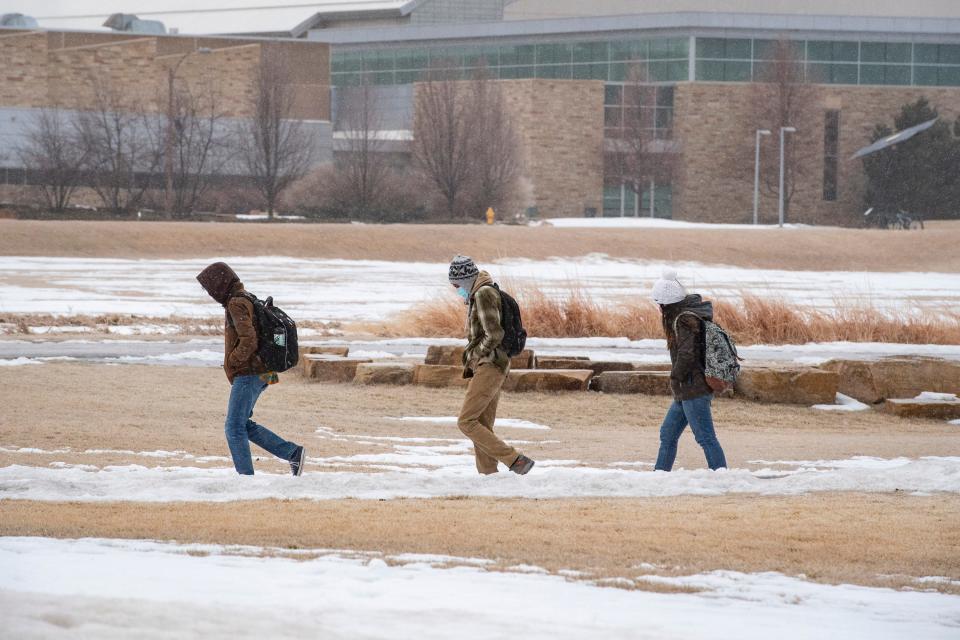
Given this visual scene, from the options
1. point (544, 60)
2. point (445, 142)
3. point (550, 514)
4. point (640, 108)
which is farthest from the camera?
point (544, 60)

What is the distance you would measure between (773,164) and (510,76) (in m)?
16.3

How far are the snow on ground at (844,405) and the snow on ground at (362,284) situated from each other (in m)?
6.54

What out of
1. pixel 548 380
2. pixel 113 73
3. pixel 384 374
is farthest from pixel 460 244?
pixel 113 73

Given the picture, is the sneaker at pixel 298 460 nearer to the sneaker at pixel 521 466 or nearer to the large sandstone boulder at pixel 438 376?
the sneaker at pixel 521 466

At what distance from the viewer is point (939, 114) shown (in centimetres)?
7719

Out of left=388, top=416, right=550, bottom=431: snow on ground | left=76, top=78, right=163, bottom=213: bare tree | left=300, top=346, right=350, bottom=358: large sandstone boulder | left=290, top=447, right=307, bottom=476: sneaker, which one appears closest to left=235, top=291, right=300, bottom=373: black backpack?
left=290, top=447, right=307, bottom=476: sneaker

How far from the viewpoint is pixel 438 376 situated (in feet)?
54.9

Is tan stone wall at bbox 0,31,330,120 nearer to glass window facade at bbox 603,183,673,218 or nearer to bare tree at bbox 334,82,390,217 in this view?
bare tree at bbox 334,82,390,217

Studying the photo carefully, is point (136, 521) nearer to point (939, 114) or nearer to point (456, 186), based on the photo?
point (456, 186)

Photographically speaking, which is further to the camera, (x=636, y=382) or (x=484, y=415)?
(x=636, y=382)

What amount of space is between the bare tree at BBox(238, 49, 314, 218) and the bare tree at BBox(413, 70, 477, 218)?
5.29m

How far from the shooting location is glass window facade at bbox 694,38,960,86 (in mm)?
77938

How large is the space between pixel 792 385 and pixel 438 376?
4.00 metres

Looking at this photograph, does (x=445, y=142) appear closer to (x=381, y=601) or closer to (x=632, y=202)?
(x=632, y=202)
